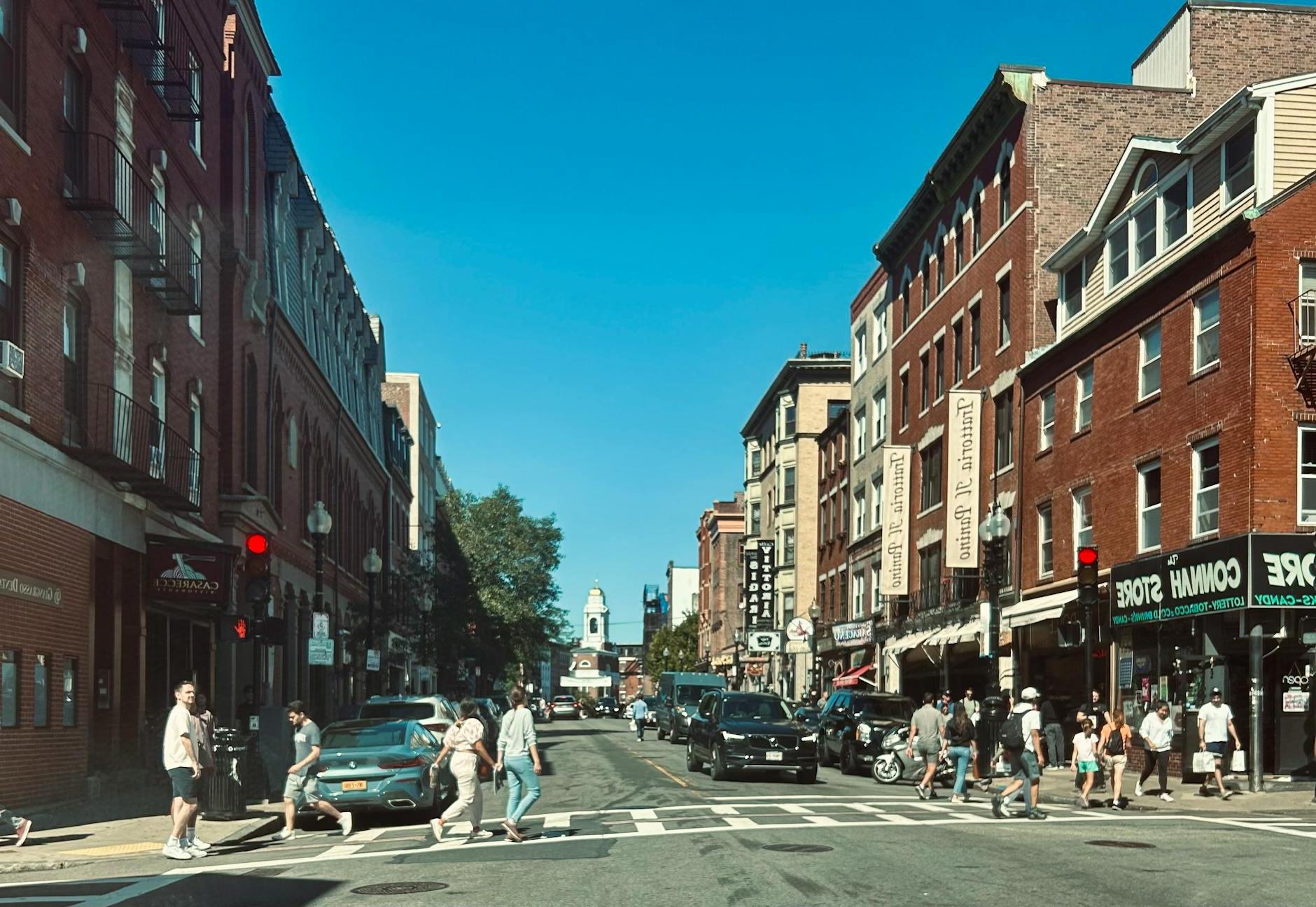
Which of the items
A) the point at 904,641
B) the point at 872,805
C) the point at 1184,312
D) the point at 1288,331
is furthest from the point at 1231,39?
the point at 872,805

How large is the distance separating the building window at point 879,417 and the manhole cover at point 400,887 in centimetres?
4257

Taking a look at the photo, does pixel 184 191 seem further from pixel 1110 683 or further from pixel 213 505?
pixel 1110 683

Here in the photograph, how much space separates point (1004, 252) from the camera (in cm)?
4088

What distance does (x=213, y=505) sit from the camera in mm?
33062

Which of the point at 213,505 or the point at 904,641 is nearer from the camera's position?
the point at 213,505

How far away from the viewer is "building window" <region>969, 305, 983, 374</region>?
43.4m

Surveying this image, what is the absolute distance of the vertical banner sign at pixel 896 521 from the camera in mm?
49312

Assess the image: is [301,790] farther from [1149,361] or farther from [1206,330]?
[1149,361]

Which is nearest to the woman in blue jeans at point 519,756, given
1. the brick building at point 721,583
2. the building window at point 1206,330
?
the building window at point 1206,330

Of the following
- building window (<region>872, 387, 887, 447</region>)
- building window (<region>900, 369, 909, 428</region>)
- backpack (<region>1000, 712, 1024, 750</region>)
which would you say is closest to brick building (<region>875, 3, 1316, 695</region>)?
building window (<region>900, 369, 909, 428</region>)

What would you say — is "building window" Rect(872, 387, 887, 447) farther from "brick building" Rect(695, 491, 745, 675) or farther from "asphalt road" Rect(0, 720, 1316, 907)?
"brick building" Rect(695, 491, 745, 675)

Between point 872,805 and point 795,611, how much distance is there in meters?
54.7

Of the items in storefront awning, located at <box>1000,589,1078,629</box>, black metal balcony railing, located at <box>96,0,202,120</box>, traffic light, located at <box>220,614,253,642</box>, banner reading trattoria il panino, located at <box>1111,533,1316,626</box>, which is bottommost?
storefront awning, located at <box>1000,589,1078,629</box>

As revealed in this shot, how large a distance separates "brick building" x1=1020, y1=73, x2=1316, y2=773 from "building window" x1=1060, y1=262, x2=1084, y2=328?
2.58ft
